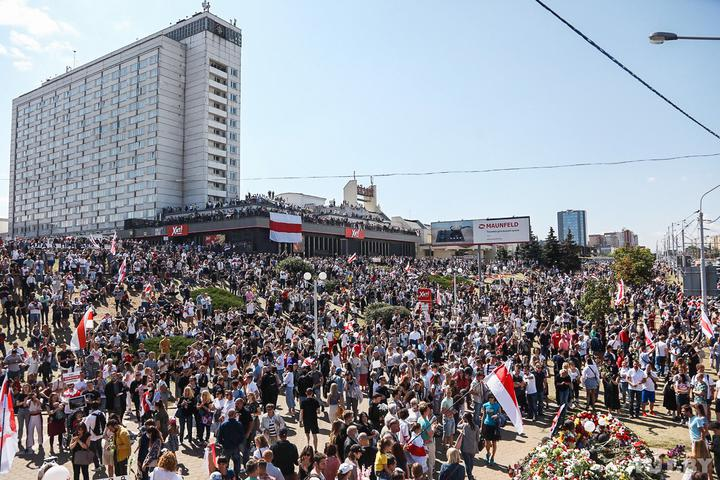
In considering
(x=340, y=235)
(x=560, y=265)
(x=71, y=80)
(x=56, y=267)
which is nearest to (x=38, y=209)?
(x=71, y=80)

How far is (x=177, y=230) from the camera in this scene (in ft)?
194

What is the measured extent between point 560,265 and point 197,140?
52758mm

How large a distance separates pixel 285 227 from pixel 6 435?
4473 cm

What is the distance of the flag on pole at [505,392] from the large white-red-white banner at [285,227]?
4187 cm

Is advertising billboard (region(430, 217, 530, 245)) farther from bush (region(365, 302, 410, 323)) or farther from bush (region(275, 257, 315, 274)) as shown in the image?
bush (region(365, 302, 410, 323))

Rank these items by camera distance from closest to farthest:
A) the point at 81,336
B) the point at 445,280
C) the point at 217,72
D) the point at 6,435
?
the point at 6,435 < the point at 81,336 < the point at 445,280 < the point at 217,72

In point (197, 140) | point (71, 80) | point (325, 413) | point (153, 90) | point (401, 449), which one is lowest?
point (325, 413)

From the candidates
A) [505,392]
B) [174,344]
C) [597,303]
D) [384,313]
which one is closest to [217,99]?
[384,313]

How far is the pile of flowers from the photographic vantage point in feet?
28.0

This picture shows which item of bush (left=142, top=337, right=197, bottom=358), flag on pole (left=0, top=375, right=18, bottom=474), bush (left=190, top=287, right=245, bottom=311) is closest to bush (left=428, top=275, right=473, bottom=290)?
bush (left=190, top=287, right=245, bottom=311)

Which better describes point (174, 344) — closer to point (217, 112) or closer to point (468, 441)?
point (468, 441)

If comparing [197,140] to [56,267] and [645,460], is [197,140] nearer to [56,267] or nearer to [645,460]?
[56,267]

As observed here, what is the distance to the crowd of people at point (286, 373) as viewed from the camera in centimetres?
1062

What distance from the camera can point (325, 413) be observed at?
1709 centimetres
